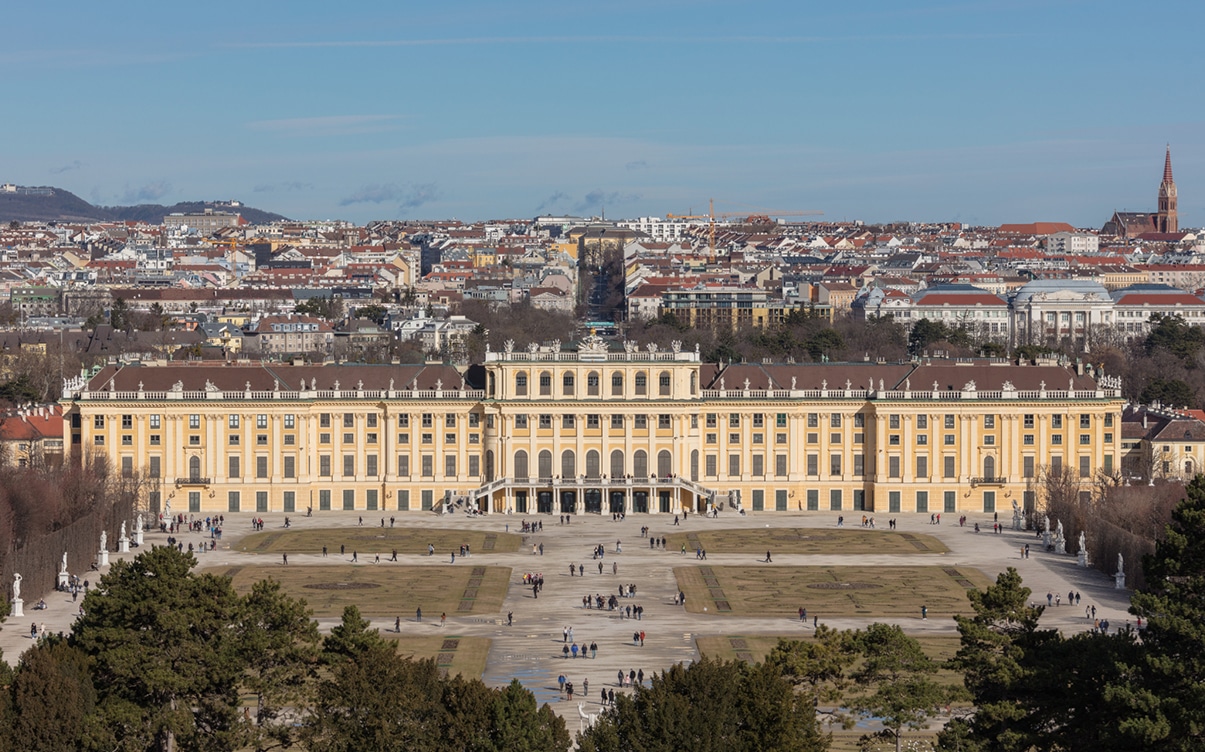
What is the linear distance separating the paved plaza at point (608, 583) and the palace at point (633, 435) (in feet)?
8.61

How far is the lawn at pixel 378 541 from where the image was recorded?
339 ft

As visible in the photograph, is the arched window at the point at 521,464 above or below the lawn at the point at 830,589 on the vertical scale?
above

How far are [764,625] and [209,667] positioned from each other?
97.8 ft

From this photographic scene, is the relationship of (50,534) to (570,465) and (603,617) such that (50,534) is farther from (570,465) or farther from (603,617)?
(570,465)

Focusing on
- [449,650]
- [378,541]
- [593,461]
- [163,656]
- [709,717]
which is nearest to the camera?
[709,717]

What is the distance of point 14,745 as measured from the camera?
51.5 meters

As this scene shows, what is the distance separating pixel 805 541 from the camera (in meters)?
107

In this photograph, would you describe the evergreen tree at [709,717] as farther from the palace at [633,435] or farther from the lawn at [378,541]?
the palace at [633,435]

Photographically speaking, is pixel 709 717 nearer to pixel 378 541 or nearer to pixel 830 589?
pixel 830 589

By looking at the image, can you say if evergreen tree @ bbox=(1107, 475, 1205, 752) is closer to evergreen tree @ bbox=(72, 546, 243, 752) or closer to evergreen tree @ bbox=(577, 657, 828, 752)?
evergreen tree @ bbox=(577, 657, 828, 752)

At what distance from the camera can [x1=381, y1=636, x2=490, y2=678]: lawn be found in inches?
2835

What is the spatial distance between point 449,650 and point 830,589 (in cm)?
2037

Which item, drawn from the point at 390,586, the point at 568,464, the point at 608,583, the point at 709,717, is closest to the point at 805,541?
the point at 608,583

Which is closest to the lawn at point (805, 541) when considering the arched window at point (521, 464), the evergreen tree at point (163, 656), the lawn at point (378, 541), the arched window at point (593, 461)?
the lawn at point (378, 541)
